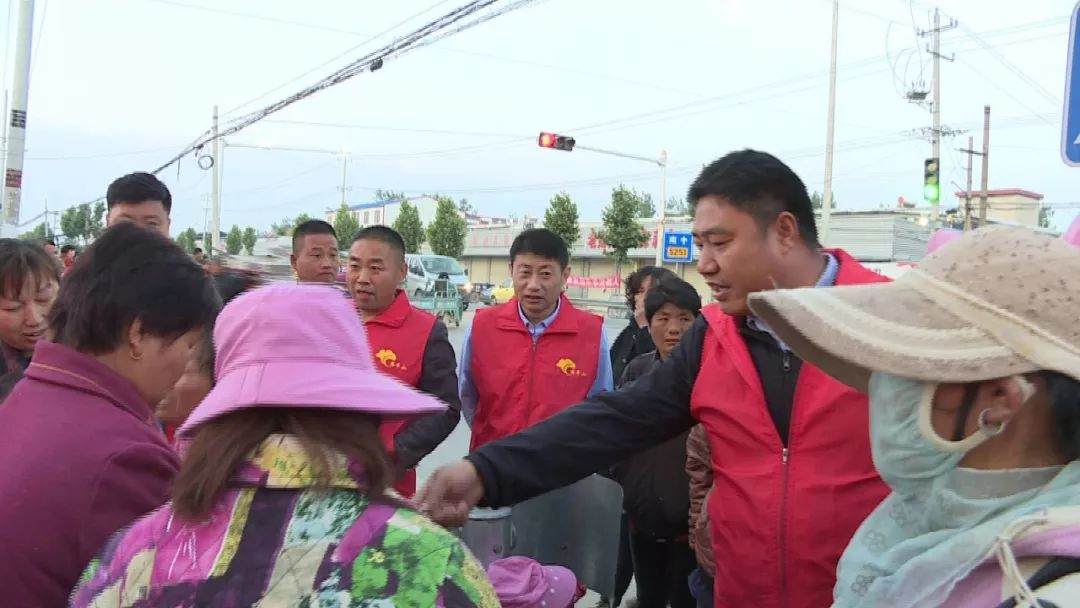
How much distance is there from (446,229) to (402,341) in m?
38.7

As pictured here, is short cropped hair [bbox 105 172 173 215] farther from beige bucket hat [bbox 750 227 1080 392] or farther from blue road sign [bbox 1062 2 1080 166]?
blue road sign [bbox 1062 2 1080 166]

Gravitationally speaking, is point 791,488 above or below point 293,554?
below

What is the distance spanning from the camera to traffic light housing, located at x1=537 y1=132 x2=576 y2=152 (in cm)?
1908

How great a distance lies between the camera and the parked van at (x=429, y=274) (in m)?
25.5

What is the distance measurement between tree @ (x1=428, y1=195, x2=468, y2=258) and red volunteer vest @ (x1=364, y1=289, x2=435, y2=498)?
3845 cm

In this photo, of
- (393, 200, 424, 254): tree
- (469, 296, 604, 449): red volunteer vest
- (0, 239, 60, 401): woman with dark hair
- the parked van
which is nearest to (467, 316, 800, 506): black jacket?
(469, 296, 604, 449): red volunteer vest

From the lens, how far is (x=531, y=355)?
3.86 meters

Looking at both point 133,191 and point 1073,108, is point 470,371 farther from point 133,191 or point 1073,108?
point 1073,108

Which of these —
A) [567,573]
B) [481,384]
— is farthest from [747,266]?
[481,384]

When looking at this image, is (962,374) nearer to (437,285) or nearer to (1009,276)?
(1009,276)

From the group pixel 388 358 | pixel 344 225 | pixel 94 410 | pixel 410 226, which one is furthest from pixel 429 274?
pixel 344 225

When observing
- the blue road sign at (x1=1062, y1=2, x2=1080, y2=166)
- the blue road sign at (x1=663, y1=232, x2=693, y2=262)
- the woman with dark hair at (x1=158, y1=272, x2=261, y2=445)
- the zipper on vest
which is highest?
the blue road sign at (x1=663, y1=232, x2=693, y2=262)

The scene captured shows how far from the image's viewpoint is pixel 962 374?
1.05 metres

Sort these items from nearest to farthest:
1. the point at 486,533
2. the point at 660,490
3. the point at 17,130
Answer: the point at 486,533 → the point at 660,490 → the point at 17,130
